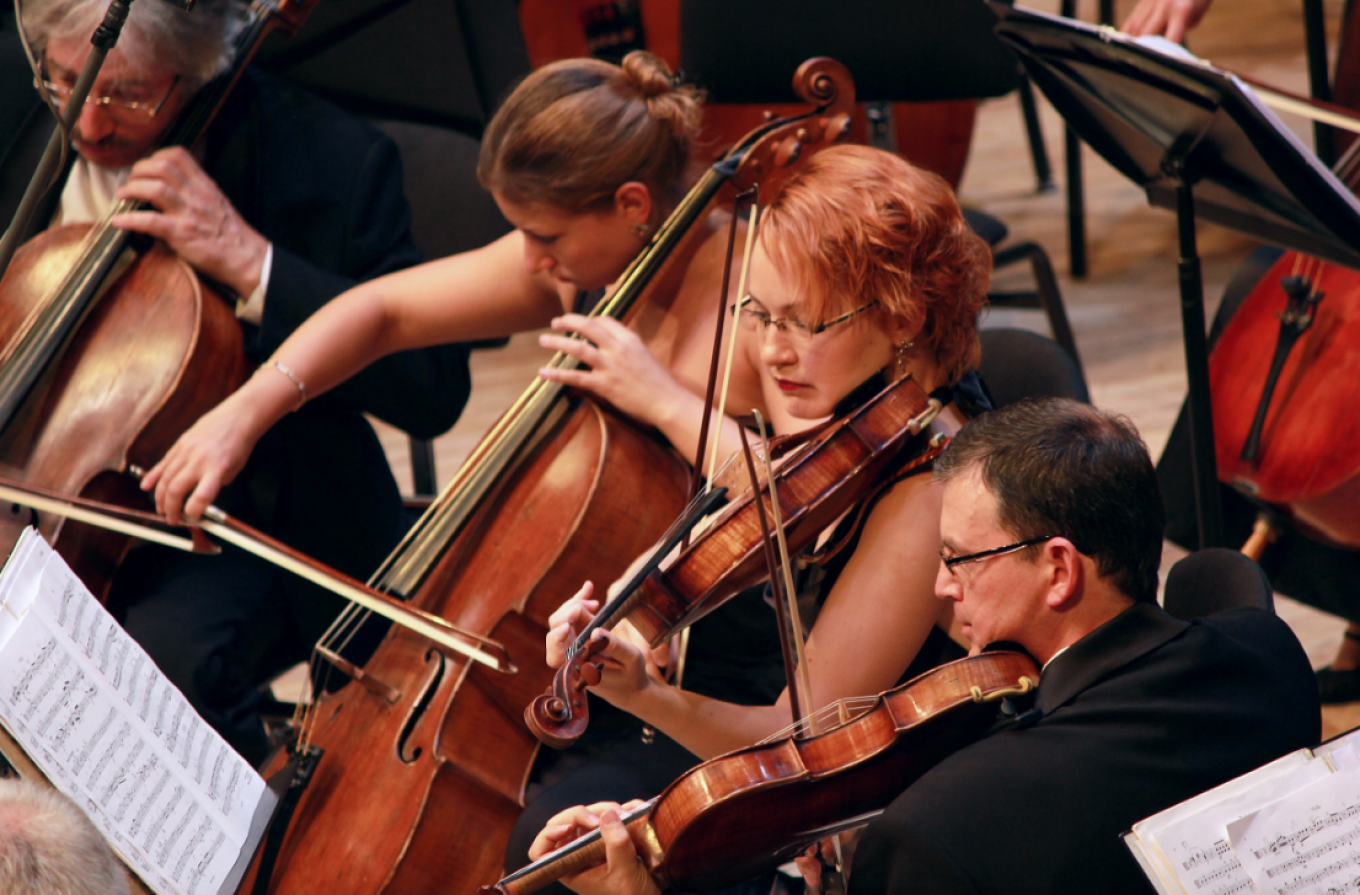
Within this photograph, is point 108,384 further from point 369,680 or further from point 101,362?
point 369,680

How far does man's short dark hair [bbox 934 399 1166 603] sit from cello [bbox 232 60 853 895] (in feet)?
1.88

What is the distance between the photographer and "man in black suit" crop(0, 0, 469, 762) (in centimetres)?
194

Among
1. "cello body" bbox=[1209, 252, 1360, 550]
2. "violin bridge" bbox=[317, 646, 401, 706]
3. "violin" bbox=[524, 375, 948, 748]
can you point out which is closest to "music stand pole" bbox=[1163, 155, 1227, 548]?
"cello body" bbox=[1209, 252, 1360, 550]

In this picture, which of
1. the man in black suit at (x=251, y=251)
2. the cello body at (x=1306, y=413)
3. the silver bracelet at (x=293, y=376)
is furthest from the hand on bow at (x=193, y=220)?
the cello body at (x=1306, y=413)

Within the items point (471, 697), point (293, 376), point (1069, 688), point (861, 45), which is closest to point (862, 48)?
point (861, 45)

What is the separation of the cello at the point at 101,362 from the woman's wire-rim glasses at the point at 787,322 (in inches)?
32.7

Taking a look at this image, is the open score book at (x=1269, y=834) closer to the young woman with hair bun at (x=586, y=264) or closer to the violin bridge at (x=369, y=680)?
the young woman with hair bun at (x=586, y=264)

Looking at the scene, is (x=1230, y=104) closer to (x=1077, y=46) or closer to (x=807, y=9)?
(x=1077, y=46)

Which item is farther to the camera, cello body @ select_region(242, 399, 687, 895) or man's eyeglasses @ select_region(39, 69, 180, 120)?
man's eyeglasses @ select_region(39, 69, 180, 120)

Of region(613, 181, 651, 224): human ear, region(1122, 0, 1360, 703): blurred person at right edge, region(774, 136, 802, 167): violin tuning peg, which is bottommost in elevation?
region(1122, 0, 1360, 703): blurred person at right edge

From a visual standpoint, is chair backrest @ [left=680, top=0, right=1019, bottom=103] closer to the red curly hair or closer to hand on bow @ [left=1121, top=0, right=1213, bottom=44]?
hand on bow @ [left=1121, top=0, right=1213, bottom=44]

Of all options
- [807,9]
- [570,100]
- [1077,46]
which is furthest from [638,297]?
[807,9]

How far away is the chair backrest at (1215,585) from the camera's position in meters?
1.35

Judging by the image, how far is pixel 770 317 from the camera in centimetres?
158
